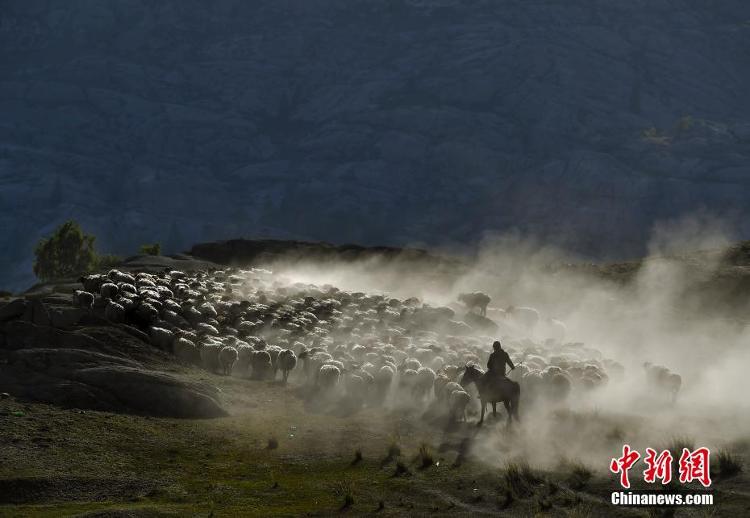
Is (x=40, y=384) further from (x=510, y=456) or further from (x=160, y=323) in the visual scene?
(x=510, y=456)

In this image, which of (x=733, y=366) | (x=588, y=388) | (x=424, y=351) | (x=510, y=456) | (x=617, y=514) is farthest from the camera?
(x=733, y=366)

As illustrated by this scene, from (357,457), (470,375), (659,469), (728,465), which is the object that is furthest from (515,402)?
(728,465)

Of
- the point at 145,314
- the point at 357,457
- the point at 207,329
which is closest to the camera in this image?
the point at 357,457

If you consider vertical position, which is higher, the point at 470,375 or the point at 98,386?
the point at 470,375

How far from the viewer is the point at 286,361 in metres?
33.2

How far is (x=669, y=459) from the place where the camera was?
61.5 ft

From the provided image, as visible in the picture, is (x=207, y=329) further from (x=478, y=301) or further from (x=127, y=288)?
(x=478, y=301)

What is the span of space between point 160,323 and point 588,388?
2193 centimetres

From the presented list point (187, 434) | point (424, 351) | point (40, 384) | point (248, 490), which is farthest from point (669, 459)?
point (40, 384)

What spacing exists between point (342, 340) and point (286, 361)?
6524 millimetres

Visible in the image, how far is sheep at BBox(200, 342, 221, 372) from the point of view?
112 ft

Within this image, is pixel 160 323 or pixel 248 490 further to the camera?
pixel 160 323

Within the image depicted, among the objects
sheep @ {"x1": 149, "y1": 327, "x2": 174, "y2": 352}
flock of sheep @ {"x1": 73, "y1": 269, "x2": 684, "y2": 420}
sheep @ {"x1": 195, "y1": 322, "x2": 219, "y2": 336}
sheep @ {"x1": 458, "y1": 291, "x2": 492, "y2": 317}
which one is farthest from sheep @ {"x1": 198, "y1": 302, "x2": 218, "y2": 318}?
sheep @ {"x1": 458, "y1": 291, "x2": 492, "y2": 317}

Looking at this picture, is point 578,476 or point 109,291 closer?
point 578,476
